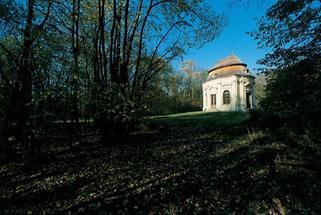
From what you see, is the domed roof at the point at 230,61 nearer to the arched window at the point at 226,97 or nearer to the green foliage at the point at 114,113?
the arched window at the point at 226,97

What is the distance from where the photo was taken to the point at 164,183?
10.4 feet

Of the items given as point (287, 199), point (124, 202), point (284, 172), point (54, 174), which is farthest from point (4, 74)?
point (284, 172)

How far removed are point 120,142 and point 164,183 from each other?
125 inches

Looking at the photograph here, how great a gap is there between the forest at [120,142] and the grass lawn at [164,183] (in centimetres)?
2

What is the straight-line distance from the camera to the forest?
2676 mm

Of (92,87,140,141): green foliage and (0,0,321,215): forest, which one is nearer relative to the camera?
(0,0,321,215): forest

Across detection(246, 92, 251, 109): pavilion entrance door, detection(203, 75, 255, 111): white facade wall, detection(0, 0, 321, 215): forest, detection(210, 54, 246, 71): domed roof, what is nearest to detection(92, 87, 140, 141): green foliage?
detection(0, 0, 321, 215): forest

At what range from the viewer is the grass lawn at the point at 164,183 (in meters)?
2.47

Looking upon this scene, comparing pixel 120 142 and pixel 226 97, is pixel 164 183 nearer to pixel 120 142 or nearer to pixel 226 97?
pixel 120 142

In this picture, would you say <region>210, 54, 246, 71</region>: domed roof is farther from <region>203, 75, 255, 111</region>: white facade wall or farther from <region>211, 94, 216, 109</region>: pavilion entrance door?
<region>211, 94, 216, 109</region>: pavilion entrance door

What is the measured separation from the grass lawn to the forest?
22 millimetres

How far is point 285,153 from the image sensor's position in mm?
4285

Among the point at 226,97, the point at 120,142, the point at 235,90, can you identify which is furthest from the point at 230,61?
the point at 120,142

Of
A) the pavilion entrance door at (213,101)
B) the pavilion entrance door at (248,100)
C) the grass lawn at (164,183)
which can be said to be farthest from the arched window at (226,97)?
the grass lawn at (164,183)
